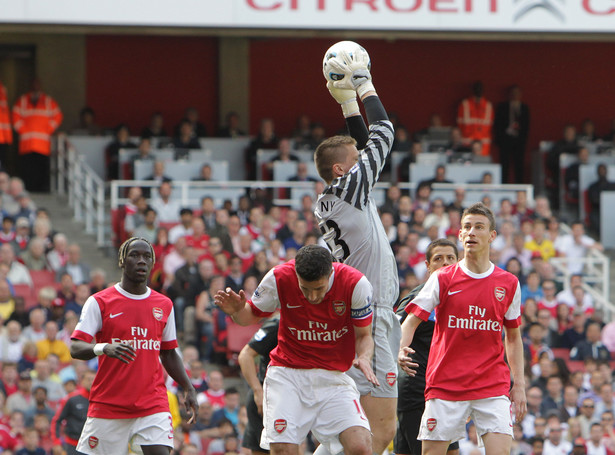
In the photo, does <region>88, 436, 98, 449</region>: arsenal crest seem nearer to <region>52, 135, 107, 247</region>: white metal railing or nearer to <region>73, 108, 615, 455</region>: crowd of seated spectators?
<region>73, 108, 615, 455</region>: crowd of seated spectators

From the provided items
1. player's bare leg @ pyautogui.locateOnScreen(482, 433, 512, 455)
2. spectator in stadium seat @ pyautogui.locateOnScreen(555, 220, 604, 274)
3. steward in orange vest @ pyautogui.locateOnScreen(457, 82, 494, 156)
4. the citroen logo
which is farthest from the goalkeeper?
steward in orange vest @ pyautogui.locateOnScreen(457, 82, 494, 156)

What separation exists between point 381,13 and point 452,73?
19.5ft

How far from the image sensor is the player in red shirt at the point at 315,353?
6914mm

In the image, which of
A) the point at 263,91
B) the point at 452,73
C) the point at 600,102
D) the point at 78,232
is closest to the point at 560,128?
the point at 600,102

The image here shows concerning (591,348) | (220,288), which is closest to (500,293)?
(220,288)

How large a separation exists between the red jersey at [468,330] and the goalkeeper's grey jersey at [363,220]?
0.37 meters

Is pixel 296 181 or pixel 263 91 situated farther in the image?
pixel 263 91

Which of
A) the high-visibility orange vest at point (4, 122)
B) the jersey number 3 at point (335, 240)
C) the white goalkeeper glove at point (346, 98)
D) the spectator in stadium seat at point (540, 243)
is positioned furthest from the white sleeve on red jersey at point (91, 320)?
the high-visibility orange vest at point (4, 122)

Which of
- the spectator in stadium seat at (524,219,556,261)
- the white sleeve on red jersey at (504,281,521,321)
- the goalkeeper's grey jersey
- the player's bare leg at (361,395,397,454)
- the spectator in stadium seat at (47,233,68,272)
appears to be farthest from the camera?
the spectator in stadium seat at (524,219,556,261)

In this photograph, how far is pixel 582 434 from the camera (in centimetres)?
1416

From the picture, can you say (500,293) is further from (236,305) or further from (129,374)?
(129,374)

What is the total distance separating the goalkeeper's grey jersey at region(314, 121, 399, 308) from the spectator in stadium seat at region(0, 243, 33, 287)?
852cm

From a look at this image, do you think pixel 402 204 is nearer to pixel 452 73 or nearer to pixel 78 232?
pixel 78 232

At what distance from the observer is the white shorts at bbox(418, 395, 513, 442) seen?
7.08 m
